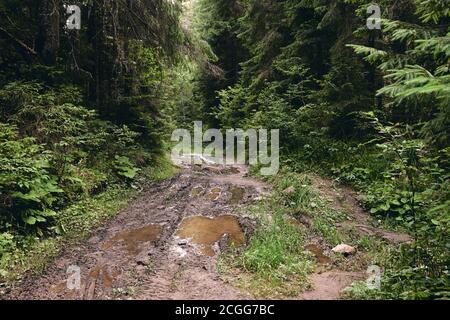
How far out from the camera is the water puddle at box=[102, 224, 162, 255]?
287 inches

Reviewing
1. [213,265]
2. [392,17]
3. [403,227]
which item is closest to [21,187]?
[213,265]

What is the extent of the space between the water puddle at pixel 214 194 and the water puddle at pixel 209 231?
1637 millimetres

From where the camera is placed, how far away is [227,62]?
2402 centimetres

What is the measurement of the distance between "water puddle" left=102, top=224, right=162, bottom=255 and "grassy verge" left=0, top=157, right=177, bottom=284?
2.34 feet

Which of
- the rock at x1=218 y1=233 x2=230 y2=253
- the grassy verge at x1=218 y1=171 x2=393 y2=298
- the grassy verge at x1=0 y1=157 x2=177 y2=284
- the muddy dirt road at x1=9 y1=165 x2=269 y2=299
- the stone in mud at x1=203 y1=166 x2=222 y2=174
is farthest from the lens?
the stone in mud at x1=203 y1=166 x2=222 y2=174

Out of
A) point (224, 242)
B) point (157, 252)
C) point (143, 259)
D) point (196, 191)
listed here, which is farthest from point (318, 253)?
point (196, 191)

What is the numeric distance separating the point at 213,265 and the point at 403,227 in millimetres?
4755

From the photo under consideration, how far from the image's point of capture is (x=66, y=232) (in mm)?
7848

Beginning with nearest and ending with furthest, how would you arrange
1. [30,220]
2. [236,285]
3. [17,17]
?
[236,285] → [30,220] → [17,17]

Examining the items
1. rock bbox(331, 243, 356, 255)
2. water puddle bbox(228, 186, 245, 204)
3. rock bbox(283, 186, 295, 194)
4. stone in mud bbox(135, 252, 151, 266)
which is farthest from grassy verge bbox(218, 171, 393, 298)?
stone in mud bbox(135, 252, 151, 266)

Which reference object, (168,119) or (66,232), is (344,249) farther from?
(168,119)

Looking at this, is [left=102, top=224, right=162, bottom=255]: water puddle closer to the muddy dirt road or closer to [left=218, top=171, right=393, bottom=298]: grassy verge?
the muddy dirt road

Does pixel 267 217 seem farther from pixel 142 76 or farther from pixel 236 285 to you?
pixel 142 76

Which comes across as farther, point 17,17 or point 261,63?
point 261,63
